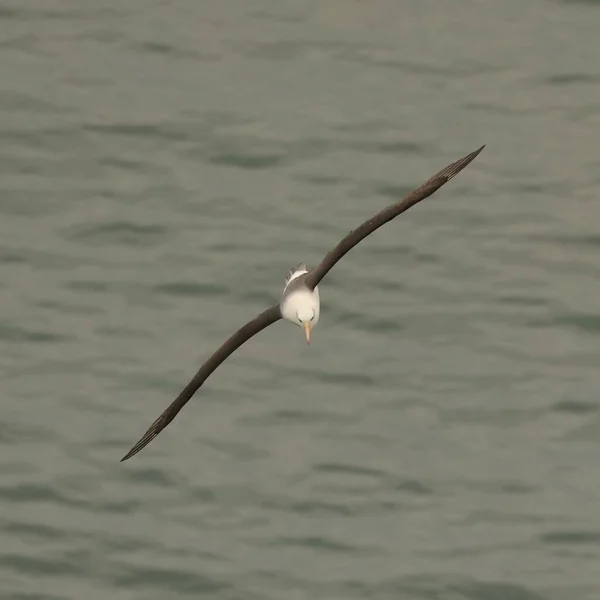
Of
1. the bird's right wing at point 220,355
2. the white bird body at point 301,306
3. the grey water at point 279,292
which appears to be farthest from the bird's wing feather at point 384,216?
the grey water at point 279,292

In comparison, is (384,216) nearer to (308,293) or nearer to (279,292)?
(308,293)

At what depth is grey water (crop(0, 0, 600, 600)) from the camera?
24000 millimetres

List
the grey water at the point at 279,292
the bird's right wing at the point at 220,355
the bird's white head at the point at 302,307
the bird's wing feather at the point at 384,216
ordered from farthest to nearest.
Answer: the grey water at the point at 279,292, the bird's right wing at the point at 220,355, the bird's white head at the point at 302,307, the bird's wing feather at the point at 384,216

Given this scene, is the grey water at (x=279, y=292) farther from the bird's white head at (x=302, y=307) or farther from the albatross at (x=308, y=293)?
the bird's white head at (x=302, y=307)

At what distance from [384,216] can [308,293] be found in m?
1.15

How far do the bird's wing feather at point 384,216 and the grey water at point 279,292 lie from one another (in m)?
3.94

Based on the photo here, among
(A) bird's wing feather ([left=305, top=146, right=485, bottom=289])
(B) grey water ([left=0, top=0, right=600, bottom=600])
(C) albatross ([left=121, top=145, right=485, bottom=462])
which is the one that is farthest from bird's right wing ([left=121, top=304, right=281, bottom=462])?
(B) grey water ([left=0, top=0, right=600, bottom=600])

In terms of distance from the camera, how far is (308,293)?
21188mm

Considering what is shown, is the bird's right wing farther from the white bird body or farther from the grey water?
the grey water

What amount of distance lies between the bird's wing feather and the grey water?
12.9 feet

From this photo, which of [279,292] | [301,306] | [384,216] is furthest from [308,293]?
[279,292]

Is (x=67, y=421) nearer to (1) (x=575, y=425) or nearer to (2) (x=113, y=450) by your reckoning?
(2) (x=113, y=450)

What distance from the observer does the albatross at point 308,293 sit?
810 inches

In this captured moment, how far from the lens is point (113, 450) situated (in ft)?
81.6
